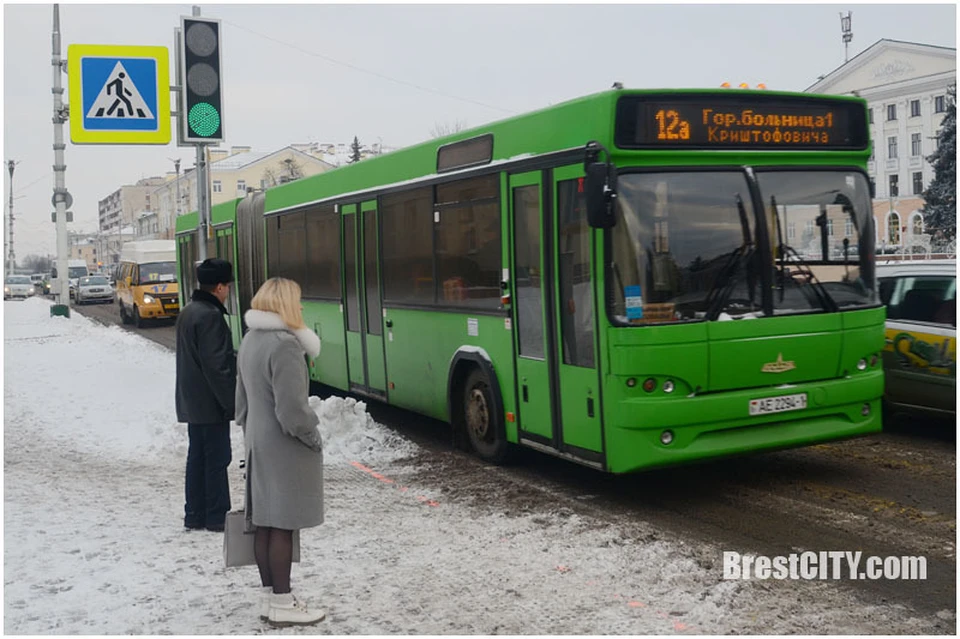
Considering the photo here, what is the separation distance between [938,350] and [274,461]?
270 inches

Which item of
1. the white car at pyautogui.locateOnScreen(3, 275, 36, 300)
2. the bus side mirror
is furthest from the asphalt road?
the white car at pyautogui.locateOnScreen(3, 275, 36, 300)

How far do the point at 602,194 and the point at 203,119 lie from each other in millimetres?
4798

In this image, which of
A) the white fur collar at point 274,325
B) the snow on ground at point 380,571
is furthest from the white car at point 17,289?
the white fur collar at point 274,325

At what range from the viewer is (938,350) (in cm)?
995

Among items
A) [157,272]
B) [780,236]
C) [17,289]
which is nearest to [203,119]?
[780,236]

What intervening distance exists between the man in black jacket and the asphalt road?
77.5 inches

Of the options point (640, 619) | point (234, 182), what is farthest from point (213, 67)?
point (234, 182)

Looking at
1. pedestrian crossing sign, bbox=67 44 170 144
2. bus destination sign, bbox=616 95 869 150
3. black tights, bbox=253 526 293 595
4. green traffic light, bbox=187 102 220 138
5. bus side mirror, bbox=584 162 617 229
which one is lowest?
black tights, bbox=253 526 293 595

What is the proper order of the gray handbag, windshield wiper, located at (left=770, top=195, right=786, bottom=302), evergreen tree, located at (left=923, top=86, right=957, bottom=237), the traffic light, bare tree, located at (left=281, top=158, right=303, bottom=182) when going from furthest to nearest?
bare tree, located at (left=281, top=158, right=303, bottom=182)
evergreen tree, located at (left=923, top=86, right=957, bottom=237)
the traffic light
windshield wiper, located at (left=770, top=195, right=786, bottom=302)
the gray handbag

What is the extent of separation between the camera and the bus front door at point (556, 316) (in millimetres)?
→ 8000

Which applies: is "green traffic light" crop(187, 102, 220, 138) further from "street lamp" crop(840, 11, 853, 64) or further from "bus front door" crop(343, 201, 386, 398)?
"street lamp" crop(840, 11, 853, 64)

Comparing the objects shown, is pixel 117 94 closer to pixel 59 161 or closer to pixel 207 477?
pixel 207 477

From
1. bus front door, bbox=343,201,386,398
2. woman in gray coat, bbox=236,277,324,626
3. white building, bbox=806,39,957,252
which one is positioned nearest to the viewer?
woman in gray coat, bbox=236,277,324,626

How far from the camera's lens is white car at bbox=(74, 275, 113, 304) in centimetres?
5594
